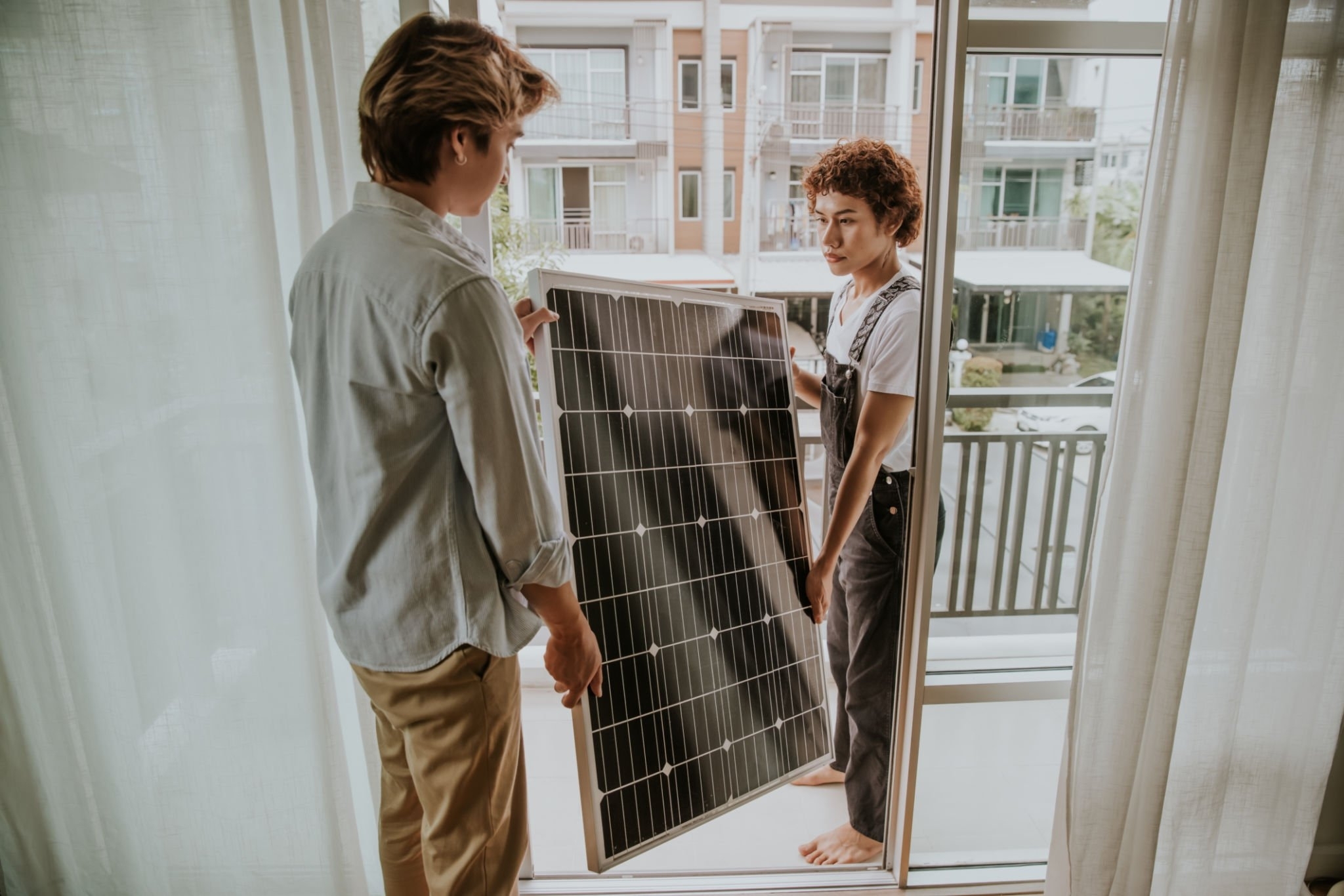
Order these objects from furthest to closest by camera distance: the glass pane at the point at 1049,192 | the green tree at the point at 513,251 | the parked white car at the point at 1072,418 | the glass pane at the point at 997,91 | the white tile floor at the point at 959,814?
the green tree at the point at 513,251 < the white tile floor at the point at 959,814 < the parked white car at the point at 1072,418 < the glass pane at the point at 1049,192 < the glass pane at the point at 997,91

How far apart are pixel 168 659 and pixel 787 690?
1.11 metres

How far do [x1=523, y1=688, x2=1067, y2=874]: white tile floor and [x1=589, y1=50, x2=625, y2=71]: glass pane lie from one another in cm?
163

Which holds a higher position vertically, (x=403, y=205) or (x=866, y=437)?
(x=403, y=205)

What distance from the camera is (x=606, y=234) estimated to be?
1.94 metres

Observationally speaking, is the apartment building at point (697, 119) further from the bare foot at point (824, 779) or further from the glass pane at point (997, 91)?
the bare foot at point (824, 779)

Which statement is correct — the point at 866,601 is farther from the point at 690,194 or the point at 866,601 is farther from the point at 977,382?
the point at 690,194

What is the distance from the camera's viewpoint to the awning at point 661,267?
1907mm

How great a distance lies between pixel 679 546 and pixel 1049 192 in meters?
0.97

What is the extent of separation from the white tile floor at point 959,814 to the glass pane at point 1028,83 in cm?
122

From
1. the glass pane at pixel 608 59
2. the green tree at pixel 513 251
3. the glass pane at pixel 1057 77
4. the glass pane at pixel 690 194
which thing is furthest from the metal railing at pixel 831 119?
the green tree at pixel 513 251

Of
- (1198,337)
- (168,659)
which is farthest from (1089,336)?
(168,659)

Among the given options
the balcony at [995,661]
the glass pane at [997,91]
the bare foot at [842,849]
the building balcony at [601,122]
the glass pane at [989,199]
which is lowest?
the bare foot at [842,849]

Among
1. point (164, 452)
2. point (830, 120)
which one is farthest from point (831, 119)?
point (164, 452)

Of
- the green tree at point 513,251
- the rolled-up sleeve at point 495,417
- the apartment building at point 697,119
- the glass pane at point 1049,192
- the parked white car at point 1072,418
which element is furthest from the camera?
the green tree at point 513,251
